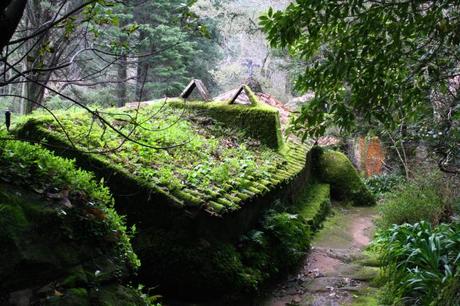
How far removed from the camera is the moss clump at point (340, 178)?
492 inches

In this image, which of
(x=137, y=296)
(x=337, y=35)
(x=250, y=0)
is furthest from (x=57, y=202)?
(x=250, y=0)

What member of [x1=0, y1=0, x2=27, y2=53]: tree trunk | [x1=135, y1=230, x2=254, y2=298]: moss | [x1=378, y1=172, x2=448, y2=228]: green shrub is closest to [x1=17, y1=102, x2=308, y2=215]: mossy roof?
[x1=135, y1=230, x2=254, y2=298]: moss

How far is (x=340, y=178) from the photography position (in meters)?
12.6

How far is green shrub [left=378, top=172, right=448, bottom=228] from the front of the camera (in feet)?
26.0

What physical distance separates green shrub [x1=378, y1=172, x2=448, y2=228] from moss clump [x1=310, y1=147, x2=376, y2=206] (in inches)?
142

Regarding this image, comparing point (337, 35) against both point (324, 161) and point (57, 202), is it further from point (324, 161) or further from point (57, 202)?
point (324, 161)

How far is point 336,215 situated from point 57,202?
8882 millimetres

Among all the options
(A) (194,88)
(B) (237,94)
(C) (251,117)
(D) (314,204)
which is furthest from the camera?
(A) (194,88)

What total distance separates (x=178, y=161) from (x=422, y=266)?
3.36 m

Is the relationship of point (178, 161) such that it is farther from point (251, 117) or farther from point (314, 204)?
point (314, 204)

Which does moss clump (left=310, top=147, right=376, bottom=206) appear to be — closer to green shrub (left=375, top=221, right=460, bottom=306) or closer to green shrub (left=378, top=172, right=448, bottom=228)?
green shrub (left=378, top=172, right=448, bottom=228)

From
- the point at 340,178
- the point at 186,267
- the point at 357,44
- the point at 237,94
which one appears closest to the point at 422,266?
the point at 186,267

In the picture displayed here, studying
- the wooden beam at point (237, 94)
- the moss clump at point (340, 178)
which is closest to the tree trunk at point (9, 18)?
the wooden beam at point (237, 94)

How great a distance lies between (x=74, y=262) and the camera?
2971 mm
